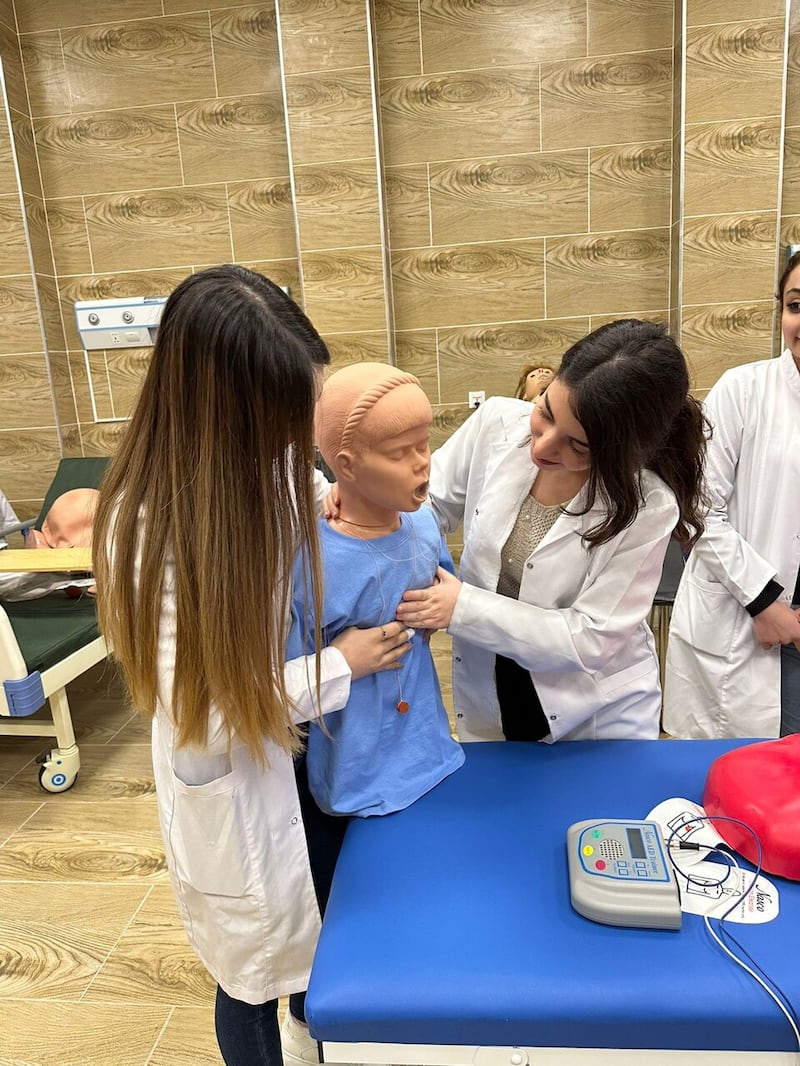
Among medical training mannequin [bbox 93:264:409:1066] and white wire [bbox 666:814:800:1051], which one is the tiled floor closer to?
medical training mannequin [bbox 93:264:409:1066]

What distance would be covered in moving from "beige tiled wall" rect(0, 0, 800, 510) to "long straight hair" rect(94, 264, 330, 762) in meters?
3.06

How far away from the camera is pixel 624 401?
1.04 metres

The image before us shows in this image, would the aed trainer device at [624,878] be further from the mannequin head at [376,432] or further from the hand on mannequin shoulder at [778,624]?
the hand on mannequin shoulder at [778,624]

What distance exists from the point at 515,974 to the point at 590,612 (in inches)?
22.2

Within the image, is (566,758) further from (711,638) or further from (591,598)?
(711,638)

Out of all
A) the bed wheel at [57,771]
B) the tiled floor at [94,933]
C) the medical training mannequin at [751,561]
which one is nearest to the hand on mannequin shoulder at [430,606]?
the medical training mannequin at [751,561]

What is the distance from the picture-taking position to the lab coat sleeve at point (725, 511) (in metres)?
1.73

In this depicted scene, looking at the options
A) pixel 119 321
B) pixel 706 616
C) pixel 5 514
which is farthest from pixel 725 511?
pixel 5 514

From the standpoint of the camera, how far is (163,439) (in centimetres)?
88

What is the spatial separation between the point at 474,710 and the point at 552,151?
335 cm

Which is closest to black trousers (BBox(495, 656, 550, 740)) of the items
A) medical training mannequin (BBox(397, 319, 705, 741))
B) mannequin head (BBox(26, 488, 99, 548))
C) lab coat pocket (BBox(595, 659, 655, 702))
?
medical training mannequin (BBox(397, 319, 705, 741))

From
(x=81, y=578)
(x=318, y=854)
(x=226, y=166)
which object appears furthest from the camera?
(x=226, y=166)

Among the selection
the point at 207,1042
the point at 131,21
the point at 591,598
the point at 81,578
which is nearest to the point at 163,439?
the point at 591,598

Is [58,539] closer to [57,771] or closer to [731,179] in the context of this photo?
[57,771]
